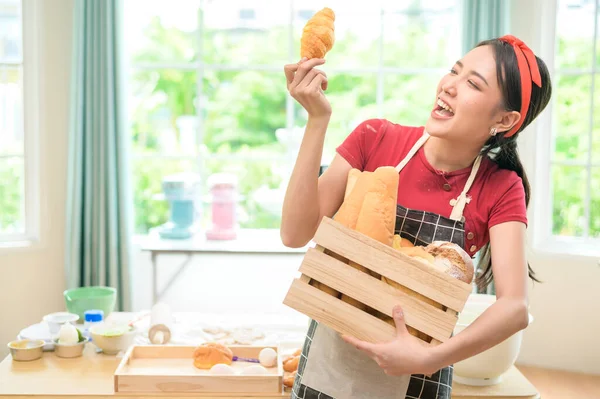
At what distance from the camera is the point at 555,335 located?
13.5 ft

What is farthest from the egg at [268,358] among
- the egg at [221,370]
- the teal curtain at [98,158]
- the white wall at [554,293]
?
the white wall at [554,293]

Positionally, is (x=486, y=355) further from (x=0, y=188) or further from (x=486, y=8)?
(x=0, y=188)

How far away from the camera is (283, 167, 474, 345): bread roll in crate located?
1303 mm

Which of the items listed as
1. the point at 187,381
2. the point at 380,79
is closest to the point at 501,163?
the point at 187,381

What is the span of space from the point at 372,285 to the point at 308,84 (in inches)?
15.1

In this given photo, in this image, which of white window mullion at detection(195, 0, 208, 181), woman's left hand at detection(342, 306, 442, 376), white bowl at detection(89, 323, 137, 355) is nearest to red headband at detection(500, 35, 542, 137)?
woman's left hand at detection(342, 306, 442, 376)

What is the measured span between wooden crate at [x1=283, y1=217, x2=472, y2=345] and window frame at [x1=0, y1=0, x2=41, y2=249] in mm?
3244

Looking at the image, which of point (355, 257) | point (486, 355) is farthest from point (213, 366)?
point (355, 257)

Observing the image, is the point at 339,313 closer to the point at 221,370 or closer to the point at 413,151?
the point at 413,151

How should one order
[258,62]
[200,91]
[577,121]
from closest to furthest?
1. [577,121]
2. [200,91]
3. [258,62]

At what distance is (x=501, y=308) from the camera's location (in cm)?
135

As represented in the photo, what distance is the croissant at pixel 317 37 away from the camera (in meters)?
1.37

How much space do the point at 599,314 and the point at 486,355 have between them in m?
2.34

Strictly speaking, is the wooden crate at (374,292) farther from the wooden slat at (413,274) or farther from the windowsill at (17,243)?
the windowsill at (17,243)
